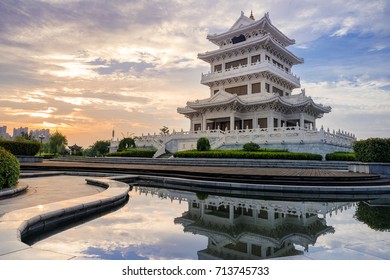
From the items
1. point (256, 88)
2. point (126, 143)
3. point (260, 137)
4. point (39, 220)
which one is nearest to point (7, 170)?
point (39, 220)

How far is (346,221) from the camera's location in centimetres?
651

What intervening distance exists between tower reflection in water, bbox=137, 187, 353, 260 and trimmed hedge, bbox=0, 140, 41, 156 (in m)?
21.5

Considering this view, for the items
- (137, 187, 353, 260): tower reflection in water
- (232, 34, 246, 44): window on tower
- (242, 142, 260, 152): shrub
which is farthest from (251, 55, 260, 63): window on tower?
(137, 187, 353, 260): tower reflection in water

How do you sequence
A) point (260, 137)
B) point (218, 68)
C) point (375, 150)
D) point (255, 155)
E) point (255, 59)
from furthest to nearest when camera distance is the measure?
point (218, 68) → point (255, 59) → point (260, 137) → point (255, 155) → point (375, 150)

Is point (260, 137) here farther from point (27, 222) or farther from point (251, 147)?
point (27, 222)

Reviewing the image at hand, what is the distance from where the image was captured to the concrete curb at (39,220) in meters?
3.57

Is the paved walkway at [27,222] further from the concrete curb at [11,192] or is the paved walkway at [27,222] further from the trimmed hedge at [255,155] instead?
the trimmed hedge at [255,155]

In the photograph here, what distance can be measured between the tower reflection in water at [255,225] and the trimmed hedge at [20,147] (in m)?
21.5

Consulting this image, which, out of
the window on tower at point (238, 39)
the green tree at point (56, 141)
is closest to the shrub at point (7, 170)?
the window on tower at point (238, 39)

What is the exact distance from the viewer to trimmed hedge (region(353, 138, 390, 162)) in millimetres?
14898

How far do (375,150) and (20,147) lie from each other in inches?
1058

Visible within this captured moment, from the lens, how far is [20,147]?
25.2 meters

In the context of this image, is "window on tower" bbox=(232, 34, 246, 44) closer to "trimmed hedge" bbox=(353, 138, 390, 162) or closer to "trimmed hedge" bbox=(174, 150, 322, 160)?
"trimmed hedge" bbox=(174, 150, 322, 160)
